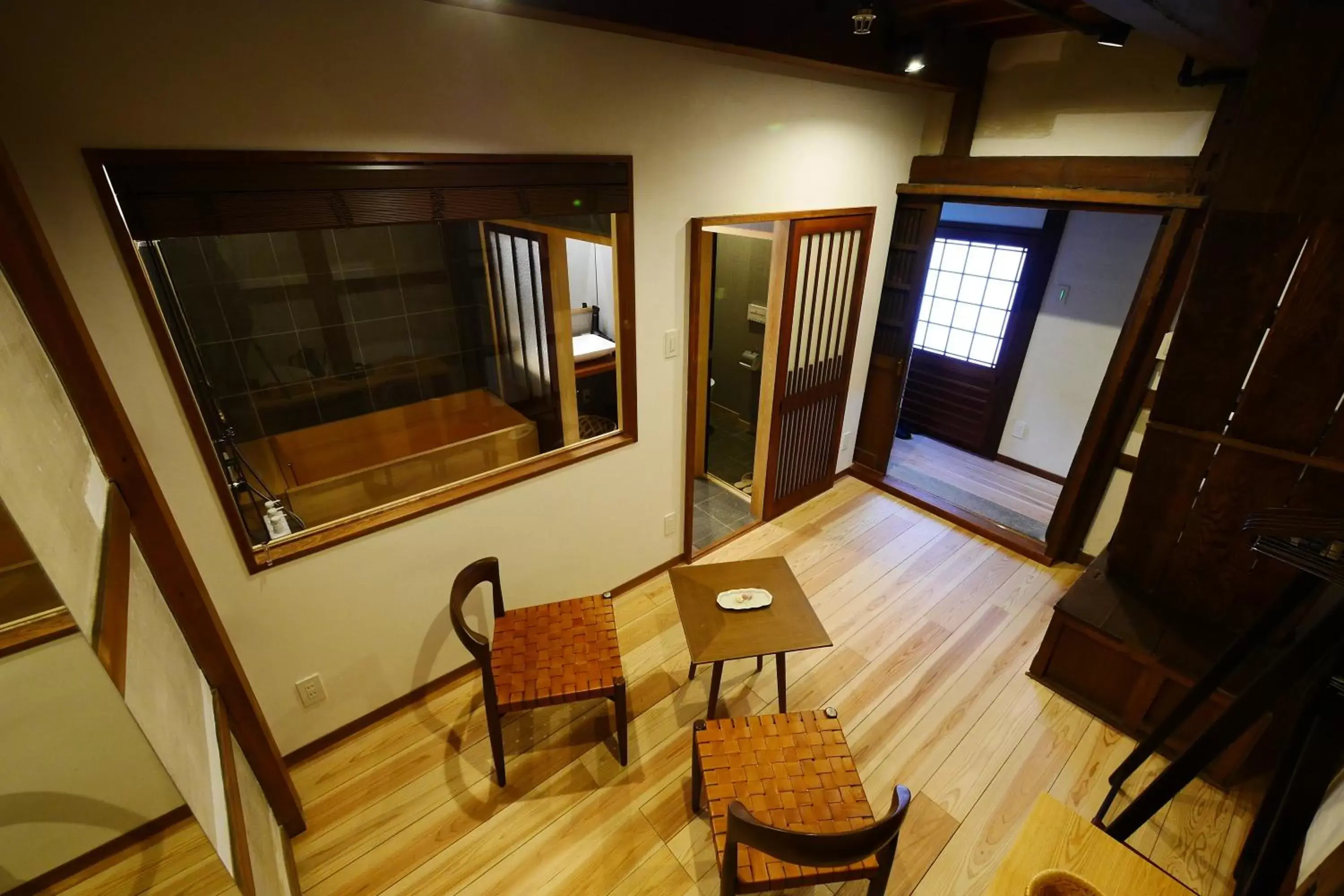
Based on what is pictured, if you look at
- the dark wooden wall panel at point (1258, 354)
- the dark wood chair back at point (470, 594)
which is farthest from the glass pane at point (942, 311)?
the dark wood chair back at point (470, 594)

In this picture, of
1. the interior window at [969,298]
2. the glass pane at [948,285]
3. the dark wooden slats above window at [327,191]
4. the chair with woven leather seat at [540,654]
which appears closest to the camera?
the dark wooden slats above window at [327,191]

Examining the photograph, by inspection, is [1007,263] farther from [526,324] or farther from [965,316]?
[526,324]

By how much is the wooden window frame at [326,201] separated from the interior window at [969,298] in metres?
3.04

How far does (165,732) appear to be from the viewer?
1.06 meters

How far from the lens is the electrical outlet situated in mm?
1969

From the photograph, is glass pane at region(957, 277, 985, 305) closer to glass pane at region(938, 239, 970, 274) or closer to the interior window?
the interior window

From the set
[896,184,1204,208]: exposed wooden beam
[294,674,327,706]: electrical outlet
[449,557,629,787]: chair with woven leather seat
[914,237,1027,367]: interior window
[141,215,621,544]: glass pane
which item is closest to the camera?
[449,557,629,787]: chair with woven leather seat

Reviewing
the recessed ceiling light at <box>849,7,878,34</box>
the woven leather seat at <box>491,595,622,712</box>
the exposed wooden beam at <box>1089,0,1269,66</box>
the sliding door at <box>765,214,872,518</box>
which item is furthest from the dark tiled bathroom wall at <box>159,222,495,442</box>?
the exposed wooden beam at <box>1089,0,1269,66</box>

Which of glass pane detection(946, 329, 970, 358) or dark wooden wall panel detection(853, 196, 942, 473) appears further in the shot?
glass pane detection(946, 329, 970, 358)

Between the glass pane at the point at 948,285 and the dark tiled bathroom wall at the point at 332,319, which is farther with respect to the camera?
the glass pane at the point at 948,285

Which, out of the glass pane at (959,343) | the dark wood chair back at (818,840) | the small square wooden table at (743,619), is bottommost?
the small square wooden table at (743,619)

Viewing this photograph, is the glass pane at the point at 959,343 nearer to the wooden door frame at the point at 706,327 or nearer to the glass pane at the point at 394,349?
the wooden door frame at the point at 706,327

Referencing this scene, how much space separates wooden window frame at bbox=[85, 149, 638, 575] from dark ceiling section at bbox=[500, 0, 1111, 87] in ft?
1.40

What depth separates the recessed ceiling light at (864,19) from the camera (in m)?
2.03
